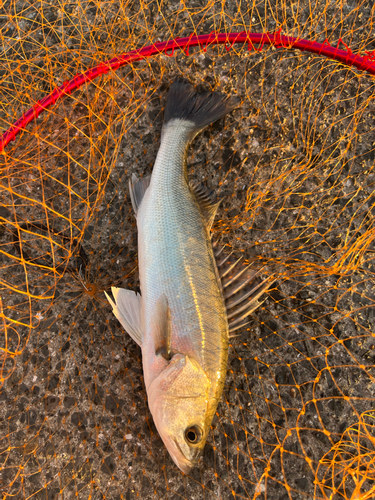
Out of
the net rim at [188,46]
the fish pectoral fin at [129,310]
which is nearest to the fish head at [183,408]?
the fish pectoral fin at [129,310]

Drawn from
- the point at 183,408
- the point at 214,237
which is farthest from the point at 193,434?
the point at 214,237

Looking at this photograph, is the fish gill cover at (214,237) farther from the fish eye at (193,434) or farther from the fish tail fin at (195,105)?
the fish eye at (193,434)

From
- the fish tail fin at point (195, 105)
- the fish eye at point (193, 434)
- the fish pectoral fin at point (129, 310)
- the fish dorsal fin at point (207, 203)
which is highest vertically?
the fish tail fin at point (195, 105)

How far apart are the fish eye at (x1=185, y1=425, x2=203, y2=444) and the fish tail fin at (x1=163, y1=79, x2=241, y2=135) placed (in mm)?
1825

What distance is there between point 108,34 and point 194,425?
2.67 meters

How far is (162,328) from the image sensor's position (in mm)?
1634

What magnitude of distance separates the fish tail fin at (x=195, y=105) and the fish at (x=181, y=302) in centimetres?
8

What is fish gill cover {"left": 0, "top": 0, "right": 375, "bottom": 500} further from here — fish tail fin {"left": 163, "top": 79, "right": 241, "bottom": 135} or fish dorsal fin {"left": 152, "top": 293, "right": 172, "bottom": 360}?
fish dorsal fin {"left": 152, "top": 293, "right": 172, "bottom": 360}

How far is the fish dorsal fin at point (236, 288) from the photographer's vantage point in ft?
5.77

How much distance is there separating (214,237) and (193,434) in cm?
123

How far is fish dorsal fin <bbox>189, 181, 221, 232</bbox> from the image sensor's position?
1.86 m

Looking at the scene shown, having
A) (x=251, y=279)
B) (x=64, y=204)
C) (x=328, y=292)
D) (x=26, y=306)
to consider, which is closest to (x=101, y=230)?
(x=64, y=204)

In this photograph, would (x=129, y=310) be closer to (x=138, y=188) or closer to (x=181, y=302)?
(x=181, y=302)

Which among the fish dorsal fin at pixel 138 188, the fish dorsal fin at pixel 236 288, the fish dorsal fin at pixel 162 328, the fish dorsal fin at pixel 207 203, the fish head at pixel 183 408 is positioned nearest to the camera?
the fish head at pixel 183 408
